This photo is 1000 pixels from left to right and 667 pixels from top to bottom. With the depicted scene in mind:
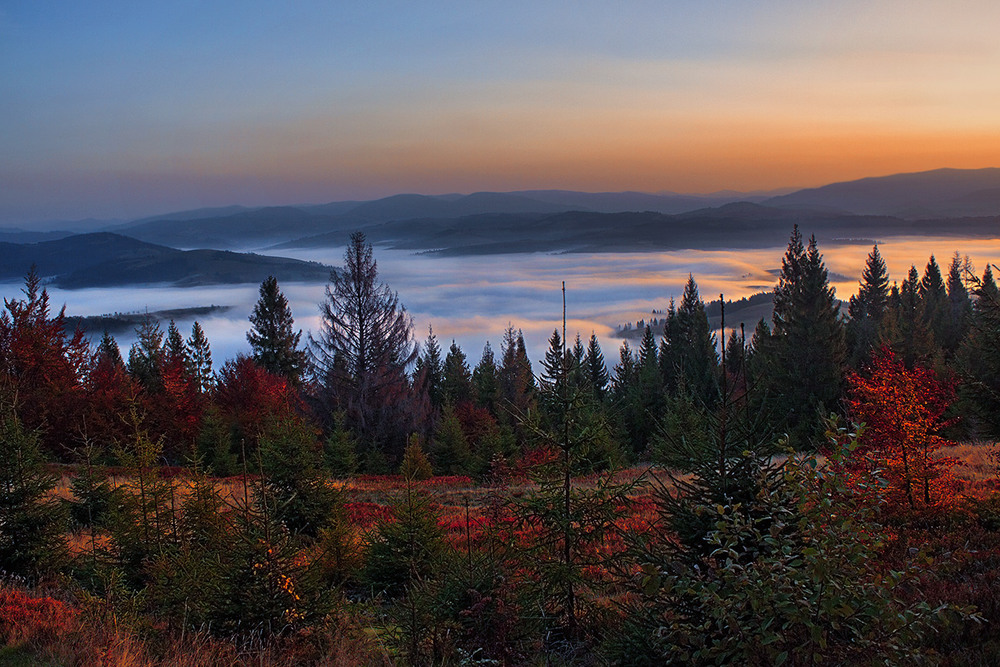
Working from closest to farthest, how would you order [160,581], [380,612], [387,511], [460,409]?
1. [160,581]
2. [380,612]
3. [387,511]
4. [460,409]

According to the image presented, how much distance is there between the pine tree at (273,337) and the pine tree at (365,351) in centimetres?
2099

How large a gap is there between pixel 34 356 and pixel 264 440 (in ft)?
107

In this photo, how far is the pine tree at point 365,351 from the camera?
1227 inches

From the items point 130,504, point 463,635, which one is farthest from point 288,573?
point 130,504

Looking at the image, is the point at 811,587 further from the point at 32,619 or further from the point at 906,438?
the point at 906,438

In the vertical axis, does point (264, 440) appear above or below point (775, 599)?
below

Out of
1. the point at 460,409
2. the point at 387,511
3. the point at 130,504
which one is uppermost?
the point at 130,504

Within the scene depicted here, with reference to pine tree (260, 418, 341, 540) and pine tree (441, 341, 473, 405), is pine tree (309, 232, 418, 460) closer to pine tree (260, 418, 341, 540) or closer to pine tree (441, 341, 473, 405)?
pine tree (260, 418, 341, 540)

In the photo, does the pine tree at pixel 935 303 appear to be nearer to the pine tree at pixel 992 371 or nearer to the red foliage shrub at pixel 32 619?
the pine tree at pixel 992 371

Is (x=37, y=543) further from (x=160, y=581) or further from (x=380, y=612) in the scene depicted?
(x=380, y=612)

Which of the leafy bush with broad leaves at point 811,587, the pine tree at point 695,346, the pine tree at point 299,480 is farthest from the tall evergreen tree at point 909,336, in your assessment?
the leafy bush with broad leaves at point 811,587

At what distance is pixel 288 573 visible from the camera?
7.14 metres

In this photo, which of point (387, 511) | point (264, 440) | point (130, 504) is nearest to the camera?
point (130, 504)

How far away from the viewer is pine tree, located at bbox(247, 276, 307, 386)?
169ft
